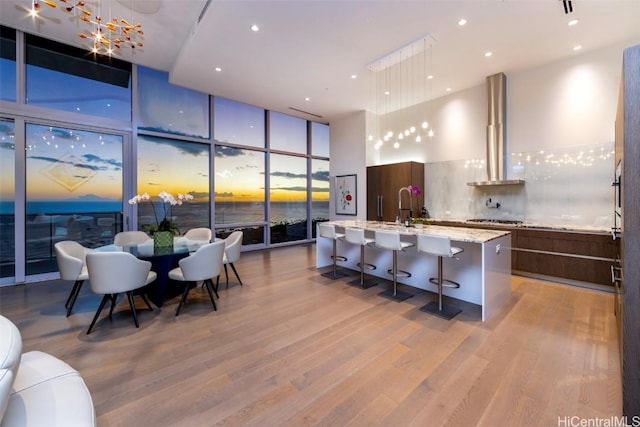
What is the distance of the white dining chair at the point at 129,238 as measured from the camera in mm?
4141

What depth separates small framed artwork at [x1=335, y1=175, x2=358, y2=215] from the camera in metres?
7.40

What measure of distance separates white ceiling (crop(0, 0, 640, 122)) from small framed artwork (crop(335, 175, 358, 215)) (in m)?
2.75

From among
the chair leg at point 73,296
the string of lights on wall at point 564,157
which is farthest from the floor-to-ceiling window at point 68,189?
the string of lights on wall at point 564,157

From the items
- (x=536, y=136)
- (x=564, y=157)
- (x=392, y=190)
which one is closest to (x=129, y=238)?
(x=392, y=190)

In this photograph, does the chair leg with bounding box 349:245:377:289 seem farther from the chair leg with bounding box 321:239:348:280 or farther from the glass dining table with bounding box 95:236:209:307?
the glass dining table with bounding box 95:236:209:307

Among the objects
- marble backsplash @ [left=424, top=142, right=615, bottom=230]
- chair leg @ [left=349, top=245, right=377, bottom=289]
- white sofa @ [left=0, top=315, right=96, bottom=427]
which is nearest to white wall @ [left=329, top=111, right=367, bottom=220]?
marble backsplash @ [left=424, top=142, right=615, bottom=230]

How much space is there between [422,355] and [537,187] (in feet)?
14.3

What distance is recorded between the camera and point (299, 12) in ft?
11.2

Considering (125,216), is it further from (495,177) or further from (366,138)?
(495,177)

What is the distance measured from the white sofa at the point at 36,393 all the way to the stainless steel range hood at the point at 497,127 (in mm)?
6004

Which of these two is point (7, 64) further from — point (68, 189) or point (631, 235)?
point (631, 235)

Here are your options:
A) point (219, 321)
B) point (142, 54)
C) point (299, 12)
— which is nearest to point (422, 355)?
point (219, 321)
